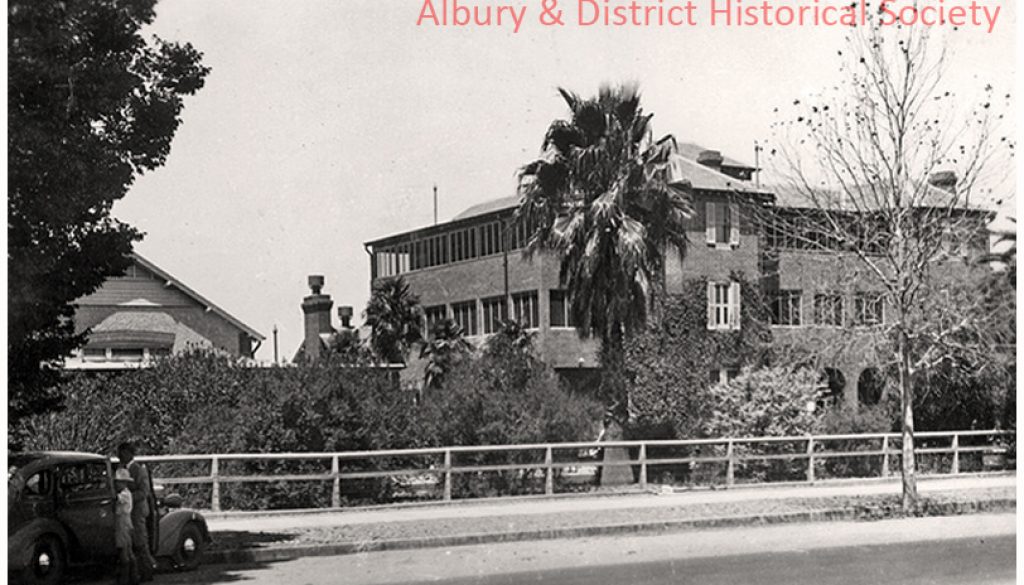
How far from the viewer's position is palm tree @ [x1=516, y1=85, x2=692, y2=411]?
95.9 ft

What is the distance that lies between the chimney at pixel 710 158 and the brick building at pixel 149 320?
55.2 feet

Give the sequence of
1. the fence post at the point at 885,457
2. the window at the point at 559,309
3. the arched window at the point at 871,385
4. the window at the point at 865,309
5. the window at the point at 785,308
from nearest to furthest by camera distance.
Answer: the fence post at the point at 885,457, the window at the point at 865,309, the arched window at the point at 871,385, the window at the point at 559,309, the window at the point at 785,308

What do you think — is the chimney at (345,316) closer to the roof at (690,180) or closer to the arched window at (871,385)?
the roof at (690,180)

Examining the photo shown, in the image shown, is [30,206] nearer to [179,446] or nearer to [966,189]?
[179,446]

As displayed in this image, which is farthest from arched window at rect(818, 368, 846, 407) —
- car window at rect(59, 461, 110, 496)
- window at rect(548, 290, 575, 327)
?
car window at rect(59, 461, 110, 496)

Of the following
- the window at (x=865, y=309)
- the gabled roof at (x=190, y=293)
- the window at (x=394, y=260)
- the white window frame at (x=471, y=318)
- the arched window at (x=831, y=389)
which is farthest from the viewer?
the window at (x=394, y=260)

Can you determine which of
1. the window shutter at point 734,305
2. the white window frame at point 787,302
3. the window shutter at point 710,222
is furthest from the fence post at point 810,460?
the white window frame at point 787,302

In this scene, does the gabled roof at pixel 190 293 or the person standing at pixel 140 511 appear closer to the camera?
the person standing at pixel 140 511

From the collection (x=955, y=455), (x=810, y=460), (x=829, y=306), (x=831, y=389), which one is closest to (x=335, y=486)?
(x=810, y=460)

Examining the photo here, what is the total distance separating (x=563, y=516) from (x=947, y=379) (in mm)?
15240

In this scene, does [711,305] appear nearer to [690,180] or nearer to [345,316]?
Result: [690,180]

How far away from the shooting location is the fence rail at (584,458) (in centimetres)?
2008

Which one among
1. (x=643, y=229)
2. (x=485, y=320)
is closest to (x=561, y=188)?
(x=643, y=229)

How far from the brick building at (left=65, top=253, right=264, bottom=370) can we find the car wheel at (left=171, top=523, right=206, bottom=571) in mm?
20419
